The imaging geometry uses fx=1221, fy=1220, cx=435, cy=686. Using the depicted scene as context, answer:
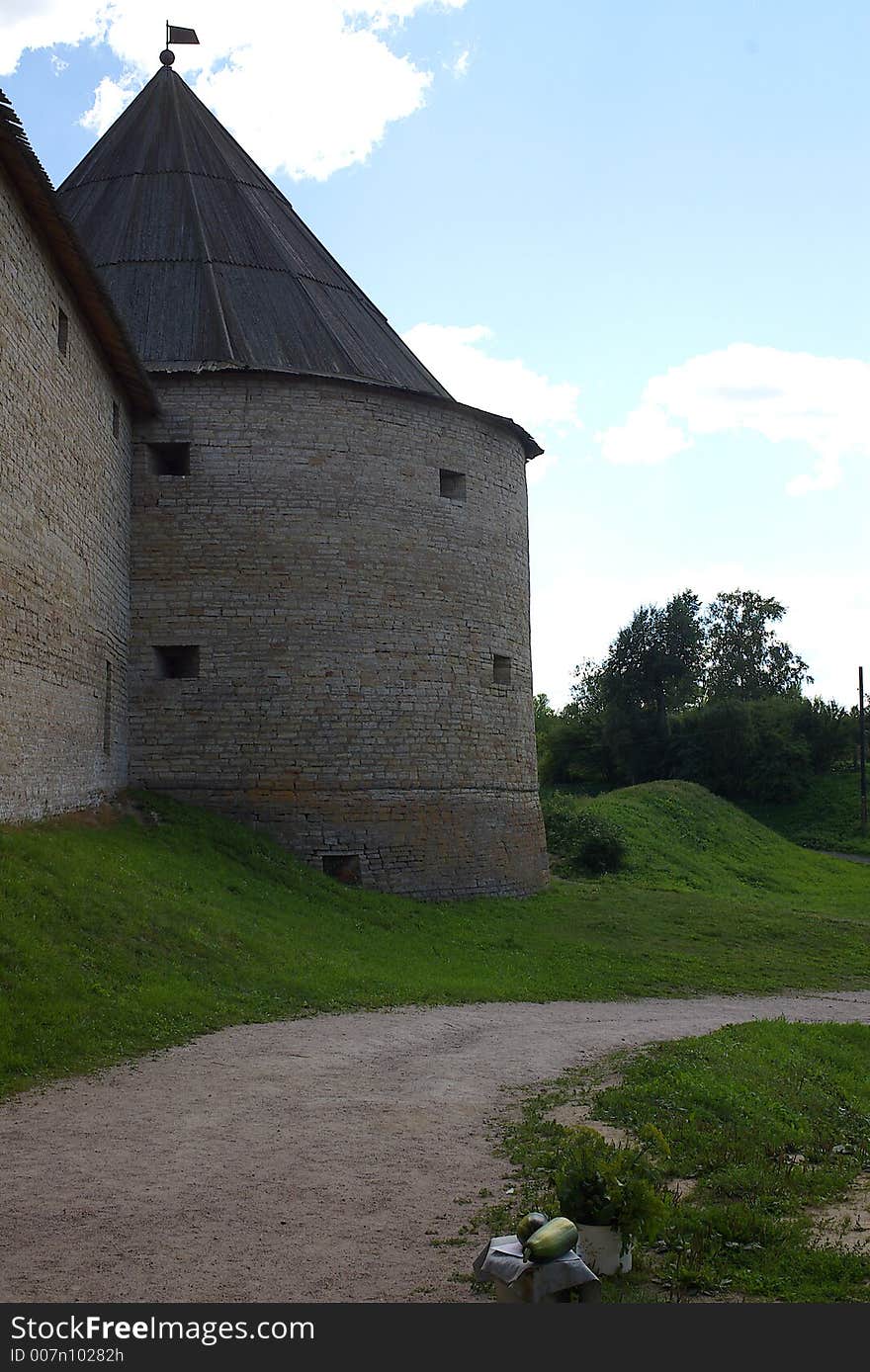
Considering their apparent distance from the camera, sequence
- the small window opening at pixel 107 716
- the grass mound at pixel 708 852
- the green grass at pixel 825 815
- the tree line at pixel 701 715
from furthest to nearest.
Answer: the tree line at pixel 701 715, the green grass at pixel 825 815, the grass mound at pixel 708 852, the small window opening at pixel 107 716

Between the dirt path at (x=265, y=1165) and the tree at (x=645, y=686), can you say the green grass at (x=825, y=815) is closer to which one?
the tree at (x=645, y=686)

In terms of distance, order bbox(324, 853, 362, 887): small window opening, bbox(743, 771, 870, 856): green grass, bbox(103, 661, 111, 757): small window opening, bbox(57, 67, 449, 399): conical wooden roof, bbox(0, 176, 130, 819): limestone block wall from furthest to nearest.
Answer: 1. bbox(743, 771, 870, 856): green grass
2. bbox(57, 67, 449, 399): conical wooden roof
3. bbox(324, 853, 362, 887): small window opening
4. bbox(103, 661, 111, 757): small window opening
5. bbox(0, 176, 130, 819): limestone block wall

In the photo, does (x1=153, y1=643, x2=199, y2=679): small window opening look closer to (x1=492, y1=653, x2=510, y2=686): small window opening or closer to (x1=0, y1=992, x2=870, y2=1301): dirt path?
(x1=492, y1=653, x2=510, y2=686): small window opening

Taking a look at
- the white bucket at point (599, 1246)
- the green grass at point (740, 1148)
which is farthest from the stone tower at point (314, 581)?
the white bucket at point (599, 1246)

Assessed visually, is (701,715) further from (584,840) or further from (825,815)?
(584,840)

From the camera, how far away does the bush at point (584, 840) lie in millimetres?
23516

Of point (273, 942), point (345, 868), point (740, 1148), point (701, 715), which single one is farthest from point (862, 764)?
point (740, 1148)

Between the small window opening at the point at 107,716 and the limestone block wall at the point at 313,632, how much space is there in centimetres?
111

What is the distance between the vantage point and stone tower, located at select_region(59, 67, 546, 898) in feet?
54.5

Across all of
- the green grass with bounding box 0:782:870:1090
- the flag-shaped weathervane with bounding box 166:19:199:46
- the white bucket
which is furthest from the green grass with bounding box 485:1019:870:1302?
the flag-shaped weathervane with bounding box 166:19:199:46

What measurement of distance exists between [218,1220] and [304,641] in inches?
476

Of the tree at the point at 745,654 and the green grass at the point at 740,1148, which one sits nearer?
the green grass at the point at 740,1148

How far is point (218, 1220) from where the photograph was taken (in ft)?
16.9

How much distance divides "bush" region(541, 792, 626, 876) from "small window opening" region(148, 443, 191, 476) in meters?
10.3
